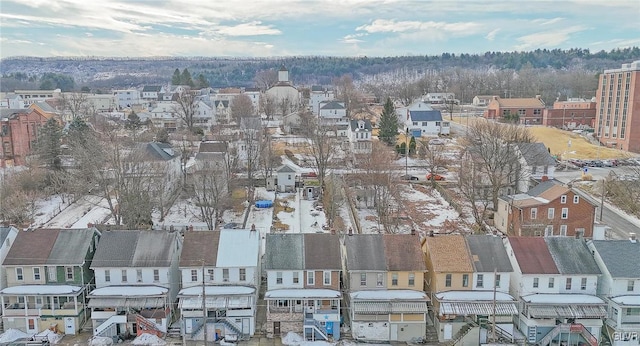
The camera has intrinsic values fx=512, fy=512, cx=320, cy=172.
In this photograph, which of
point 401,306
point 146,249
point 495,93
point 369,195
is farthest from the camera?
point 495,93

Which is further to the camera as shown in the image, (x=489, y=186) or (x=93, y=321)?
(x=489, y=186)

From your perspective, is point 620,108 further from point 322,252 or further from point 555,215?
point 322,252

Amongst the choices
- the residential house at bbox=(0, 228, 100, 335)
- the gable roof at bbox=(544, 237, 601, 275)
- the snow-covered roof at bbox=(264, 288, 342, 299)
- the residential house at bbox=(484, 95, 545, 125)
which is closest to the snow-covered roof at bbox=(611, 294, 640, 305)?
the gable roof at bbox=(544, 237, 601, 275)

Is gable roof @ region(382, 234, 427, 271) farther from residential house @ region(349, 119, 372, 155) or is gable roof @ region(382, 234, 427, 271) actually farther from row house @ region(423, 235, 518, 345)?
residential house @ region(349, 119, 372, 155)

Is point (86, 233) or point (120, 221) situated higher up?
point (86, 233)

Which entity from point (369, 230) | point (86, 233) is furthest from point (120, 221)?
point (369, 230)

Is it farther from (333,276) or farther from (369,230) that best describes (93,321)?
(369,230)

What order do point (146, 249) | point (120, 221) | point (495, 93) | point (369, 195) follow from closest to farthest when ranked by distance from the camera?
point (146, 249), point (120, 221), point (369, 195), point (495, 93)

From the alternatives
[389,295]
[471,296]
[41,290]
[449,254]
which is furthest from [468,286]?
[41,290]
